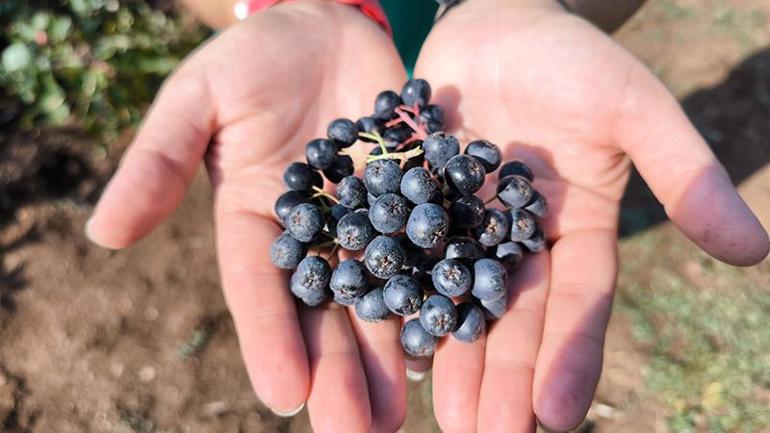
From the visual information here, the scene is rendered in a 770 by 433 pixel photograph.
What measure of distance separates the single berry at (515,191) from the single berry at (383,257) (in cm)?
44

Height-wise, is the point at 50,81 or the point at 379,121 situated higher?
the point at 379,121

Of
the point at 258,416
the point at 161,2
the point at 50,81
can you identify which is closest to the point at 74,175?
the point at 50,81

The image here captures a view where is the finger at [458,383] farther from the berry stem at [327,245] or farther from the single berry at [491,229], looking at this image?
the berry stem at [327,245]

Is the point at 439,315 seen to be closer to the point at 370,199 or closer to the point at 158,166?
the point at 370,199

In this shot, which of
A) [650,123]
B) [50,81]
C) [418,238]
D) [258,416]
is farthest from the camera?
[50,81]

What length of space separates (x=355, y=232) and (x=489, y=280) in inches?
17.7

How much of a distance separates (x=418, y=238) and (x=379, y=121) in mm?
652

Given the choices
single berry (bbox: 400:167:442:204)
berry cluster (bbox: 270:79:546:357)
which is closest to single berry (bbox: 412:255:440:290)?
berry cluster (bbox: 270:79:546:357)

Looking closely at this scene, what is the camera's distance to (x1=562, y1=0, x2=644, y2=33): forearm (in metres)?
3.36

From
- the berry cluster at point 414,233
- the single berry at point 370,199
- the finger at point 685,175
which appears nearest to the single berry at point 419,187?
the berry cluster at point 414,233

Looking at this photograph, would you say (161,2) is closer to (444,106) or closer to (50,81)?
(50,81)

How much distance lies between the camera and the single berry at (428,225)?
2.10 meters

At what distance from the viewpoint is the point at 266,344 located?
2234 mm

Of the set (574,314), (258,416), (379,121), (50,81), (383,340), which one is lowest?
(258,416)
